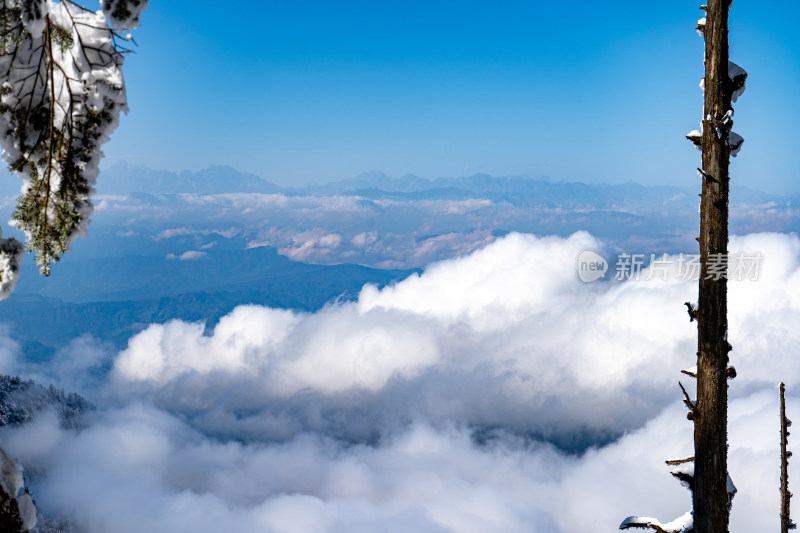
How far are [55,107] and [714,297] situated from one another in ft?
27.1

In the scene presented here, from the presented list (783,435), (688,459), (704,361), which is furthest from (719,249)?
(783,435)

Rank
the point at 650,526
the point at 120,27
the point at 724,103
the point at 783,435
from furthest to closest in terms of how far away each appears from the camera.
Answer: the point at 783,435, the point at 650,526, the point at 724,103, the point at 120,27

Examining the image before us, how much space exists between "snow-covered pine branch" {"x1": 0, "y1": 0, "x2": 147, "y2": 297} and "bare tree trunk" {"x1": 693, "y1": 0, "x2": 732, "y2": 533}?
749 centimetres

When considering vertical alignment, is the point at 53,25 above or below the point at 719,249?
above

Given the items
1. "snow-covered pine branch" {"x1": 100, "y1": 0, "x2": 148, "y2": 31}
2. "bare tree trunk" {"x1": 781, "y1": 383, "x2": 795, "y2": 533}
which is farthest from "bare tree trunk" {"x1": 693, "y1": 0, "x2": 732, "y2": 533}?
Answer: "snow-covered pine branch" {"x1": 100, "y1": 0, "x2": 148, "y2": 31}

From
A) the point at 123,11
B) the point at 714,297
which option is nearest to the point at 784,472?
the point at 714,297

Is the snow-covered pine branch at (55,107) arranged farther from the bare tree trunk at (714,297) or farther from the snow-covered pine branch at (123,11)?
the bare tree trunk at (714,297)

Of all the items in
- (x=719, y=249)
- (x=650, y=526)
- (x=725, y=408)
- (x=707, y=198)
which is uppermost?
(x=707, y=198)

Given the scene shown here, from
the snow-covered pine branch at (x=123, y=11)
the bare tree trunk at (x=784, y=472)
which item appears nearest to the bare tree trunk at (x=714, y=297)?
the bare tree trunk at (x=784, y=472)

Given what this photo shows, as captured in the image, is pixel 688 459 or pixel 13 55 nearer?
pixel 13 55

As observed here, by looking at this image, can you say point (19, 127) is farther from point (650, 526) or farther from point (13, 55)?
point (650, 526)

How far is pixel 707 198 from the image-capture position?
26.5 feet

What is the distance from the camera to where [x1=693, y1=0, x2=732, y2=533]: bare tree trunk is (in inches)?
309

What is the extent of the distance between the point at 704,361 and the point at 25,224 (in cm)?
841
